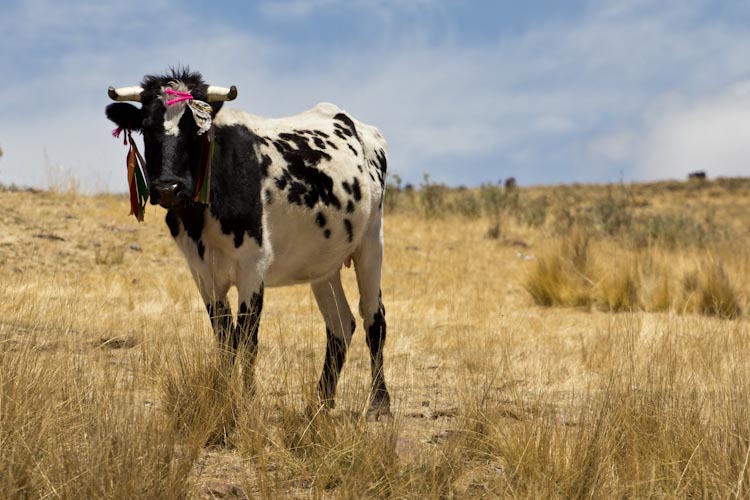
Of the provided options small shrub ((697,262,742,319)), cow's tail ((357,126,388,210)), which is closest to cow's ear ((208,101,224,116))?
cow's tail ((357,126,388,210))

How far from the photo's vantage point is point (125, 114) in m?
5.53

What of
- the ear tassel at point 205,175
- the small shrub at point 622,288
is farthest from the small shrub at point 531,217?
the ear tassel at point 205,175

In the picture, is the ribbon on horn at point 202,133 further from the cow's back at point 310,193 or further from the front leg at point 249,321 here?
the front leg at point 249,321

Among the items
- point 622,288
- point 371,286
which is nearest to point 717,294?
point 622,288

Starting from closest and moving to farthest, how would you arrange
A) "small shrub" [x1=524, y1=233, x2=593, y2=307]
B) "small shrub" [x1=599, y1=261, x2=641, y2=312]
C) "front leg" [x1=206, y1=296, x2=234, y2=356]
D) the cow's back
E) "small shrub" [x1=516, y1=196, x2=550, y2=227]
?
"front leg" [x1=206, y1=296, x2=234, y2=356] → the cow's back → "small shrub" [x1=599, y1=261, x2=641, y2=312] → "small shrub" [x1=524, y1=233, x2=593, y2=307] → "small shrub" [x1=516, y1=196, x2=550, y2=227]

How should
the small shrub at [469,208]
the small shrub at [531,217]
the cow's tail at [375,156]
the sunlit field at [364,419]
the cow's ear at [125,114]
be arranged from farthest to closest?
1. the small shrub at [531,217]
2. the small shrub at [469,208]
3. the cow's tail at [375,156]
4. the cow's ear at [125,114]
5. the sunlit field at [364,419]

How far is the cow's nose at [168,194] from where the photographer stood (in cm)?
504

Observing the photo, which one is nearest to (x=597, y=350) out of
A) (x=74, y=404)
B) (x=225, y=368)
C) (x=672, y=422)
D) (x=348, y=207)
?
(x=348, y=207)

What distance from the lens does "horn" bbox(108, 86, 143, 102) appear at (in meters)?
5.45

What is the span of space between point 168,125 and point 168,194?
0.47 meters

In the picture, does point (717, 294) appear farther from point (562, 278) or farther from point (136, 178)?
point (136, 178)

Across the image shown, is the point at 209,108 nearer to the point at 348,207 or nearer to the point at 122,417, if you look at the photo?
the point at 348,207

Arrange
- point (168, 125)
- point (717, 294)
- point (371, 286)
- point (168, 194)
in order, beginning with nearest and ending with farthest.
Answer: point (168, 194)
point (168, 125)
point (371, 286)
point (717, 294)

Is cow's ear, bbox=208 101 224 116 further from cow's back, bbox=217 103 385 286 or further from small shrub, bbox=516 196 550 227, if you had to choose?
small shrub, bbox=516 196 550 227
